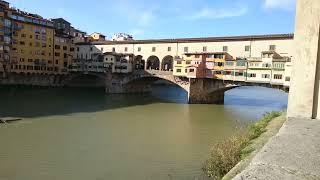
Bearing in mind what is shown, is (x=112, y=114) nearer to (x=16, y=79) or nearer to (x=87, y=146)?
(x=87, y=146)

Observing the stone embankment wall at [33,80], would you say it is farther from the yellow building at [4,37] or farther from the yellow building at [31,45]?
the yellow building at [4,37]

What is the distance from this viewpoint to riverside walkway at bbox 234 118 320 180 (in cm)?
406

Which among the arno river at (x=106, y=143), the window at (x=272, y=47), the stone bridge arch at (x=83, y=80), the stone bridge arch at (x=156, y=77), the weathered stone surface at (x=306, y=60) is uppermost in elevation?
the window at (x=272, y=47)

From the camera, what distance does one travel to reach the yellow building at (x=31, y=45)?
5269 centimetres

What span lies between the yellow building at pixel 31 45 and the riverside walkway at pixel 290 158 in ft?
170

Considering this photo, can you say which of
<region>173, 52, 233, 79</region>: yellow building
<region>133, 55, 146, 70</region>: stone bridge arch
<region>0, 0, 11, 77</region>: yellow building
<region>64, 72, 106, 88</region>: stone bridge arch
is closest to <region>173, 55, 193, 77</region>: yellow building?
<region>173, 52, 233, 79</region>: yellow building

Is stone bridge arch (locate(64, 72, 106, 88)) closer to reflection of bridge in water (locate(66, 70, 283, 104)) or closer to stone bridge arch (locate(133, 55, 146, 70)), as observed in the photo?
reflection of bridge in water (locate(66, 70, 283, 104))

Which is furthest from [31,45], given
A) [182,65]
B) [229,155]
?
[229,155]

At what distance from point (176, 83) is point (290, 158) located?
40.2 m

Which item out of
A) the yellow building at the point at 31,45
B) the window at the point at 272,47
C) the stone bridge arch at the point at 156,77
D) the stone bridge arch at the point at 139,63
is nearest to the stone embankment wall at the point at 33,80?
the yellow building at the point at 31,45

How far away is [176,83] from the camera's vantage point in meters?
44.8

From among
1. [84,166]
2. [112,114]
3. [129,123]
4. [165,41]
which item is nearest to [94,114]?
[112,114]

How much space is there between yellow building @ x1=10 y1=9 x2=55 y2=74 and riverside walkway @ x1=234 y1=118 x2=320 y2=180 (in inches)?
2041

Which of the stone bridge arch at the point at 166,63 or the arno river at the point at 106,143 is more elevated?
the stone bridge arch at the point at 166,63
